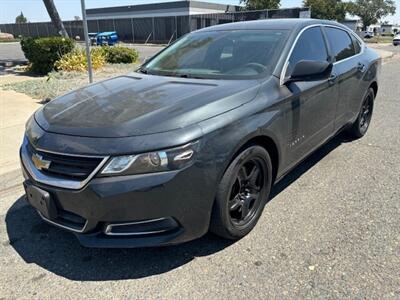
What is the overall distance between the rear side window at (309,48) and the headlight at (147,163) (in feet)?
4.85

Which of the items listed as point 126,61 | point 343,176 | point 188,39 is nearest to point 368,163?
point 343,176

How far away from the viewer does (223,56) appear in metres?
3.70

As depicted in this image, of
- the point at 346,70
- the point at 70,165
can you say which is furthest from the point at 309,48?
the point at 70,165

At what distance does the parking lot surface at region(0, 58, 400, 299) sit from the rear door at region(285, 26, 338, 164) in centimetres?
55

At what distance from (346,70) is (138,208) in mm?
3214

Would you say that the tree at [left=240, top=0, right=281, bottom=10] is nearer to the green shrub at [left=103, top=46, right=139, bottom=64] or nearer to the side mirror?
the green shrub at [left=103, top=46, right=139, bottom=64]

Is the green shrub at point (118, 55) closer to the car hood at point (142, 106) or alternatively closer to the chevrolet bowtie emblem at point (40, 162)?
the car hood at point (142, 106)

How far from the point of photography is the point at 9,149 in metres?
5.12

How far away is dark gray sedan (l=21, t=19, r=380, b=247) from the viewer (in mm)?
2418

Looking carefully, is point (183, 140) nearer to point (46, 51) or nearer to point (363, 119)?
point (363, 119)

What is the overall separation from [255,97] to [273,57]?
608 millimetres

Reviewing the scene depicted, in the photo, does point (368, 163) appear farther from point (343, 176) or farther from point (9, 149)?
point (9, 149)

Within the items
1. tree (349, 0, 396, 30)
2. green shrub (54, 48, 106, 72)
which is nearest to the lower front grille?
green shrub (54, 48, 106, 72)

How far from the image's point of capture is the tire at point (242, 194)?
108 inches
